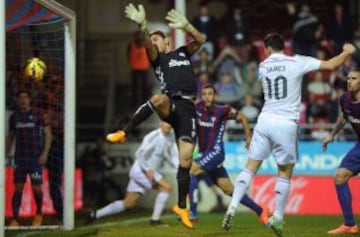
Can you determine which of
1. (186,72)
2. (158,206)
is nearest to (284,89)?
(186,72)

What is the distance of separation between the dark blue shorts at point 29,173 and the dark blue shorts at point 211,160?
2498mm

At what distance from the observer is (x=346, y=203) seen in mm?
11977

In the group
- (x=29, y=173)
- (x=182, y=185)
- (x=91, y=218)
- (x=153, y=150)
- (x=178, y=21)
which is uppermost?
(x=178, y=21)

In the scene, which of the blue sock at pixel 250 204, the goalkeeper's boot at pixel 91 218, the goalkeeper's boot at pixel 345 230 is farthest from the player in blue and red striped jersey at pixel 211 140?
the goalkeeper's boot at pixel 345 230

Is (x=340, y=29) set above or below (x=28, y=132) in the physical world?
above

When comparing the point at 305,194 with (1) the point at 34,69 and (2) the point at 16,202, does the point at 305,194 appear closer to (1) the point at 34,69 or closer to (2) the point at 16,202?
(2) the point at 16,202

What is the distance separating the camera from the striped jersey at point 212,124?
14305mm

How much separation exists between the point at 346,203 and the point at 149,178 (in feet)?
11.9

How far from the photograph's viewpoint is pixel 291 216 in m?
16.9

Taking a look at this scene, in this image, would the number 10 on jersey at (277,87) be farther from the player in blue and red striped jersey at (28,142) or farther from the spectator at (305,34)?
the spectator at (305,34)

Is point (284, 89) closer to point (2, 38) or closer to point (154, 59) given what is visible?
point (154, 59)

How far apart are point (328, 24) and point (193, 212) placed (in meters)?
8.47

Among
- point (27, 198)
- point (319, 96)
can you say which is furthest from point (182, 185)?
point (319, 96)

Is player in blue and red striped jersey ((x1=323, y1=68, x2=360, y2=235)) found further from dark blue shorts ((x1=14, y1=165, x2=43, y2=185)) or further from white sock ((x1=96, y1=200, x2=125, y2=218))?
dark blue shorts ((x1=14, y1=165, x2=43, y2=185))
